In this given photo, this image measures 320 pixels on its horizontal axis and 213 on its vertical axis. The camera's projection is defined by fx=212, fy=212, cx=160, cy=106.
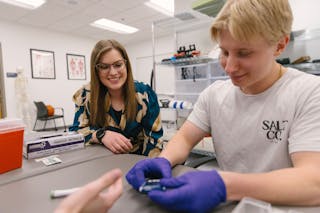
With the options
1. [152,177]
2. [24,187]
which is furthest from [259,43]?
[24,187]

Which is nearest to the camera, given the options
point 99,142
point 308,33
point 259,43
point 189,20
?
point 259,43

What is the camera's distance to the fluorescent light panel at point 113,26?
4.59 metres

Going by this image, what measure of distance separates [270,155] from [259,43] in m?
0.34

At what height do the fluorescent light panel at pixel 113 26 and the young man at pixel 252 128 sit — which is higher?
the fluorescent light panel at pixel 113 26

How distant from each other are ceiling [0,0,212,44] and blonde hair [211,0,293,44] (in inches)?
98.6

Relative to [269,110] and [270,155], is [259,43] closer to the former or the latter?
[269,110]

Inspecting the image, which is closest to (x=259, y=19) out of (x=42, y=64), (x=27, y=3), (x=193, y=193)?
(x=193, y=193)

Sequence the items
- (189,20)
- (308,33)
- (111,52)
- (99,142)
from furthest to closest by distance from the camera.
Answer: (189,20) < (308,33) < (111,52) < (99,142)

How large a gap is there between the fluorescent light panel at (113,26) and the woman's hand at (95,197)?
14.9 ft

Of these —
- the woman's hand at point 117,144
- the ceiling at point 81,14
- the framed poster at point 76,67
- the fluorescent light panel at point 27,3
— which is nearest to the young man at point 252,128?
the woman's hand at point 117,144

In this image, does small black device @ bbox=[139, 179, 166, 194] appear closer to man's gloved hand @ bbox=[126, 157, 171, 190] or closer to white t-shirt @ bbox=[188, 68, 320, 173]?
man's gloved hand @ bbox=[126, 157, 171, 190]

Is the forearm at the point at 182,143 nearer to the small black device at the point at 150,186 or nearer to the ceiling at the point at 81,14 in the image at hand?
the small black device at the point at 150,186

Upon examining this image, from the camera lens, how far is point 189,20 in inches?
103

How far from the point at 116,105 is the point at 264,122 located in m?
0.79
